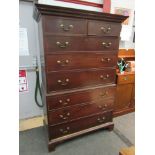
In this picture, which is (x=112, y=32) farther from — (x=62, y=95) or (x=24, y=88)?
(x=24, y=88)

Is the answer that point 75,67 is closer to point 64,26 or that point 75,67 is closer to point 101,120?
point 64,26

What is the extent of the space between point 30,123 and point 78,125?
2.57 feet

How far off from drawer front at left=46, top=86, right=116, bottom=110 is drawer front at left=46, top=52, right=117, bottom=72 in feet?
1.01

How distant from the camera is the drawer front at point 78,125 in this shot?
5.65 ft

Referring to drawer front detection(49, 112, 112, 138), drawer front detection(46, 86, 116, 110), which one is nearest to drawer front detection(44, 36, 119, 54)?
drawer front detection(46, 86, 116, 110)

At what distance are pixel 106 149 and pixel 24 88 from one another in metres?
1.35

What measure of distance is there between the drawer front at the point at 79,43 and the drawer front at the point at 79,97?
50 centimetres

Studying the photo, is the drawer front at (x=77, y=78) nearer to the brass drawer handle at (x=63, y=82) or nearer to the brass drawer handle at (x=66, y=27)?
the brass drawer handle at (x=63, y=82)

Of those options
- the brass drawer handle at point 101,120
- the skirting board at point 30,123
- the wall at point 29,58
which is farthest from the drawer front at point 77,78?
the skirting board at point 30,123

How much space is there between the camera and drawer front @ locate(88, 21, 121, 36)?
157 centimetres

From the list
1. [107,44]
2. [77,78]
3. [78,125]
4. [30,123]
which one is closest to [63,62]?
[77,78]

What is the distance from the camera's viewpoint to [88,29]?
1560mm

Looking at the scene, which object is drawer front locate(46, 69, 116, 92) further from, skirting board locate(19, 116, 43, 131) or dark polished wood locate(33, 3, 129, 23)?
skirting board locate(19, 116, 43, 131)

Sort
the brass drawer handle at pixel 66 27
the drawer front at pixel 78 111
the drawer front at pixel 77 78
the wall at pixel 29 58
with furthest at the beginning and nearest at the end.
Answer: the wall at pixel 29 58 → the drawer front at pixel 78 111 → the drawer front at pixel 77 78 → the brass drawer handle at pixel 66 27
